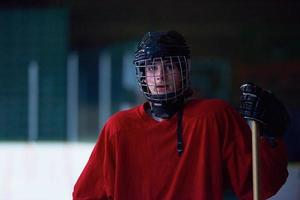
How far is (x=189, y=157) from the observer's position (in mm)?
2602

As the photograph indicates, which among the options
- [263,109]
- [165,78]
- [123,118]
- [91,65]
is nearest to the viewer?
[263,109]

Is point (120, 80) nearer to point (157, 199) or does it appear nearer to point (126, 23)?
Answer: point (126, 23)

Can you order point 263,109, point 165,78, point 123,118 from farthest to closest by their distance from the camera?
point 123,118, point 165,78, point 263,109

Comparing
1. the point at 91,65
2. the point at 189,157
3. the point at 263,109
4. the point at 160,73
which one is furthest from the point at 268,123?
the point at 91,65

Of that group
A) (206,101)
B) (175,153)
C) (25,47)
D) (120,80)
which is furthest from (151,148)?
(25,47)

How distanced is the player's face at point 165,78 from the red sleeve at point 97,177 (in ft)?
0.96

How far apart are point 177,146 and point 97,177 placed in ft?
1.23

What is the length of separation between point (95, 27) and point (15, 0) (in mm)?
443

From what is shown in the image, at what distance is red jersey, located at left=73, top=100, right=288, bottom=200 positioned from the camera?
8.49ft

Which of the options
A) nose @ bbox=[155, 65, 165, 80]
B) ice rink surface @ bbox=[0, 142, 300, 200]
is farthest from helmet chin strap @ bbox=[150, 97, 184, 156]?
ice rink surface @ bbox=[0, 142, 300, 200]

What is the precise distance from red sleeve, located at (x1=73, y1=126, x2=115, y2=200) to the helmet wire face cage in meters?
0.28

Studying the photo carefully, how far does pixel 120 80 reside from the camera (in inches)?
139

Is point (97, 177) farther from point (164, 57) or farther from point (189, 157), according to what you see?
point (164, 57)

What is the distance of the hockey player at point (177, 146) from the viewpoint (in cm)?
259
